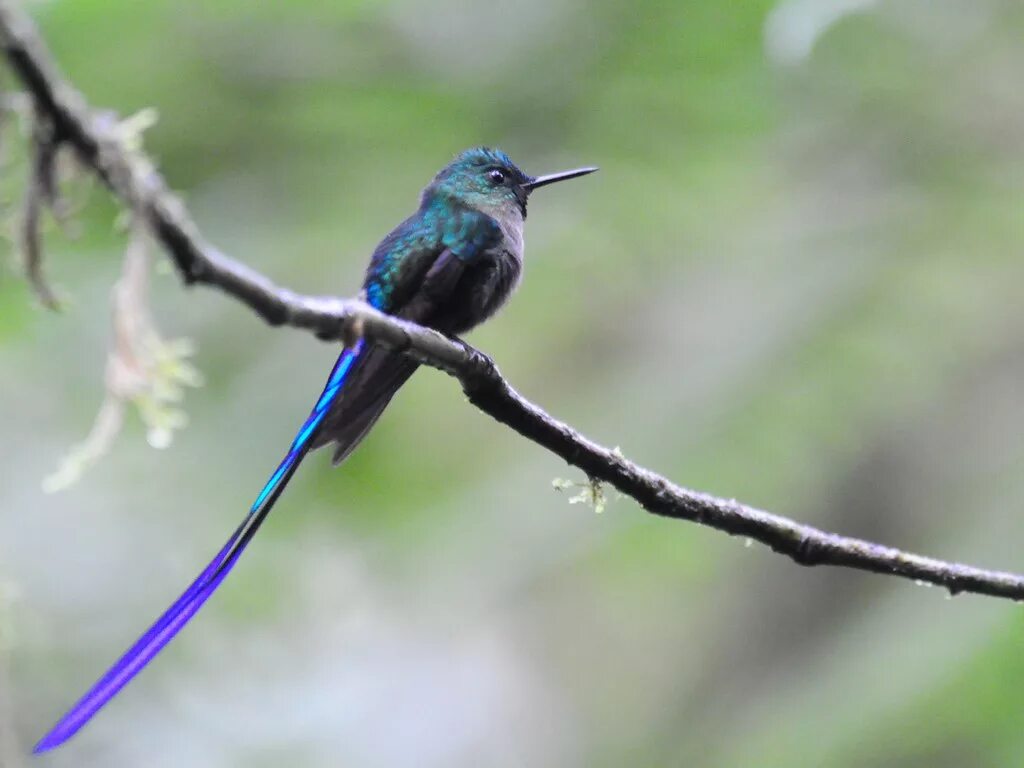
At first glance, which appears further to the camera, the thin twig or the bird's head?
the bird's head

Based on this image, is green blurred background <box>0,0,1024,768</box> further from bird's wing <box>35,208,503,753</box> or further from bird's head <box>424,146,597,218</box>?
bird's wing <box>35,208,503,753</box>

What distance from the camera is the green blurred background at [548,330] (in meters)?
3.06

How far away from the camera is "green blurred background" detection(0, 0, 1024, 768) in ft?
10.0

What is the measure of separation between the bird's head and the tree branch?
982mm

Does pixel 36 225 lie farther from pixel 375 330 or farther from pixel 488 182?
pixel 488 182

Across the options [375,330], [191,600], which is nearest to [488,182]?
[191,600]

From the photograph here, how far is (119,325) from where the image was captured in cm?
103

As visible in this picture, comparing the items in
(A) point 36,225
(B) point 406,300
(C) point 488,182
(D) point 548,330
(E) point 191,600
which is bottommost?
(A) point 36,225

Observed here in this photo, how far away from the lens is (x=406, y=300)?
6.95ft

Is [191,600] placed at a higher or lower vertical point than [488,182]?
lower

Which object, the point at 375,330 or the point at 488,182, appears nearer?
the point at 375,330

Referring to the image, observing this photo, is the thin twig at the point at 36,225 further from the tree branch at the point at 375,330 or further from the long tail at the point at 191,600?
the long tail at the point at 191,600

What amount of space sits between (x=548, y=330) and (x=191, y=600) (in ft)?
9.16

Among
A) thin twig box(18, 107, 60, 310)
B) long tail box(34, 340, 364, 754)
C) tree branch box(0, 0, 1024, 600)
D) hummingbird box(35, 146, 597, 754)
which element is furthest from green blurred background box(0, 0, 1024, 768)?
thin twig box(18, 107, 60, 310)
